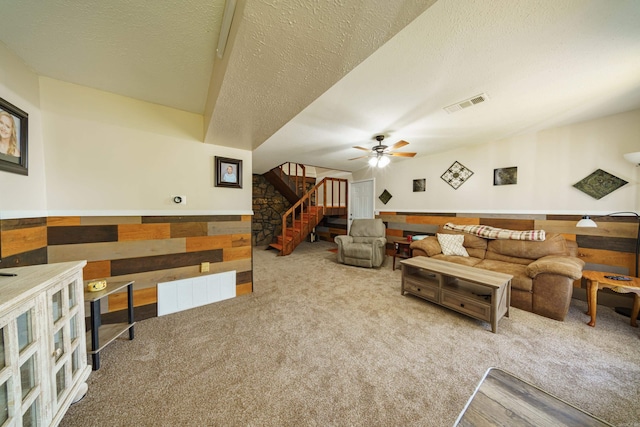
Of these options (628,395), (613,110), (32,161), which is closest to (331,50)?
(32,161)

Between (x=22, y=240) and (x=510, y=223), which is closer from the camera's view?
(x=22, y=240)

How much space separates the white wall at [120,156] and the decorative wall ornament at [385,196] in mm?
3797

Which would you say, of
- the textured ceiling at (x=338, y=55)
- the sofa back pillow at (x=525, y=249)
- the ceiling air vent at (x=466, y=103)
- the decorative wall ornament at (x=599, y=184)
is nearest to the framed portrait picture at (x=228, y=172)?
the textured ceiling at (x=338, y=55)

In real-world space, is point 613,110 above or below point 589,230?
above

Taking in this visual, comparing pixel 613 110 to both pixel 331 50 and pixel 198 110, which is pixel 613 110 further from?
pixel 198 110

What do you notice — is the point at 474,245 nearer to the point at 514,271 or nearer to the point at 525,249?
the point at 525,249

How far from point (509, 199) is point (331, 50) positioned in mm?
3848

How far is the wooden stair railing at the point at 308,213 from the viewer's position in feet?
17.4

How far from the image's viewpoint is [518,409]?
885 millimetres

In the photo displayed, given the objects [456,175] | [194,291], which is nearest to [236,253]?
[194,291]

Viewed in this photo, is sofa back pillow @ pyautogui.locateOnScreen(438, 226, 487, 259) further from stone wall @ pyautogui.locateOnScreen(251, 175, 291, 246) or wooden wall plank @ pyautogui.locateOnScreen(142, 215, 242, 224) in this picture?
stone wall @ pyautogui.locateOnScreen(251, 175, 291, 246)

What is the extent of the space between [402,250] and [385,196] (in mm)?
1536

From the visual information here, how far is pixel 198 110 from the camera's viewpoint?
228 cm

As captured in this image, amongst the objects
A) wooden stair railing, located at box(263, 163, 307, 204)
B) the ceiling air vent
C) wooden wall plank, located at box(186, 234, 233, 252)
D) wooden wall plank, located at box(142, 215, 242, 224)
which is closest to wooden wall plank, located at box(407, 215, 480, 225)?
the ceiling air vent
